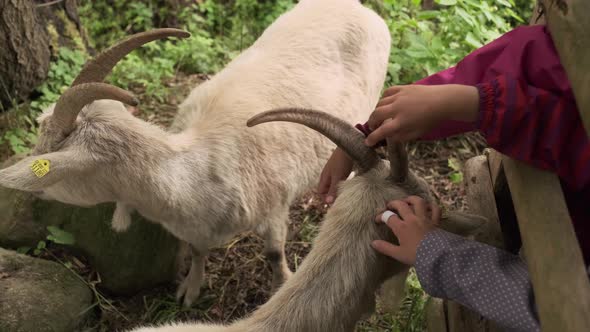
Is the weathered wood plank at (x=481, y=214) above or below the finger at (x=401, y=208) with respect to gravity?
below

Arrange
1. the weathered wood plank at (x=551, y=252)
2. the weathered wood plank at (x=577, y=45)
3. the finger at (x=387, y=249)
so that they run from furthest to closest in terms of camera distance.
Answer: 1. the finger at (x=387, y=249)
2. the weathered wood plank at (x=551, y=252)
3. the weathered wood plank at (x=577, y=45)

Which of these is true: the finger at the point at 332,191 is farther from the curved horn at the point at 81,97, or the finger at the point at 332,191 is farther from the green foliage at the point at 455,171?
the green foliage at the point at 455,171

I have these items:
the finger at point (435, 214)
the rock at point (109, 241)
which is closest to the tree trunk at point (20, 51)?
the rock at point (109, 241)

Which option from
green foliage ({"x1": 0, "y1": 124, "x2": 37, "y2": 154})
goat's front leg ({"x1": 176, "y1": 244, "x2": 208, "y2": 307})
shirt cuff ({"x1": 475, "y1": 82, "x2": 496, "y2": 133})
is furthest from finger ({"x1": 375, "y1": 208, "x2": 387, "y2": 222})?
green foliage ({"x1": 0, "y1": 124, "x2": 37, "y2": 154})

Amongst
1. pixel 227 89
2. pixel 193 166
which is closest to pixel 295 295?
pixel 193 166

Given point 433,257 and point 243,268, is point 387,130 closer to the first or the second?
point 433,257

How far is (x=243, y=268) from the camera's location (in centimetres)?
391

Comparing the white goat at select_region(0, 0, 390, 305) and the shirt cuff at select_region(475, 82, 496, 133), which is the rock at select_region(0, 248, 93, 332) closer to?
the white goat at select_region(0, 0, 390, 305)

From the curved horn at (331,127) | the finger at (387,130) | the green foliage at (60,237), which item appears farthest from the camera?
the green foliage at (60,237)

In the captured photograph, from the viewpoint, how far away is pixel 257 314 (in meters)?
2.07

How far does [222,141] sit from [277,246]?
33.0 inches

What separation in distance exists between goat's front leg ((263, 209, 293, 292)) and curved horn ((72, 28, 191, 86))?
1.34m

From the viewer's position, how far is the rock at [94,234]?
3.55 m

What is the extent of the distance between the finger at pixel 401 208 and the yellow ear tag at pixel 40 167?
1606 mm
